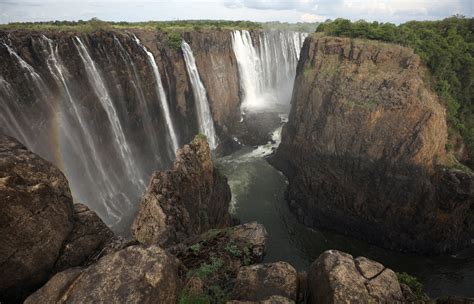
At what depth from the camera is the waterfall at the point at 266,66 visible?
45.5 metres

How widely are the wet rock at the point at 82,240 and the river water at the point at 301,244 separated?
1532cm

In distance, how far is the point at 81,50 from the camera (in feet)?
76.1

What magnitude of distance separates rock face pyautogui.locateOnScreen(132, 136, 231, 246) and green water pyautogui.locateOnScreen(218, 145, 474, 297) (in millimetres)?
4904

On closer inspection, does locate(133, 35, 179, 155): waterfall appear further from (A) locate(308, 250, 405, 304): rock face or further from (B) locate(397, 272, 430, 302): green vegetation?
(B) locate(397, 272, 430, 302): green vegetation

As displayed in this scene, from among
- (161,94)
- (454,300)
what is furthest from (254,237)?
(161,94)

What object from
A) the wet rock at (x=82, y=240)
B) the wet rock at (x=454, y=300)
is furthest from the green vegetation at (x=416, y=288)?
the wet rock at (x=82, y=240)

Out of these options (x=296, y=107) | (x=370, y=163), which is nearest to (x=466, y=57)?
(x=370, y=163)

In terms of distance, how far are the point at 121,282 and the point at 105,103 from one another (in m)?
21.5

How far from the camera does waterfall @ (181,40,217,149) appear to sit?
34.2m

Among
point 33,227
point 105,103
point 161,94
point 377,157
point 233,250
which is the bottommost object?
point 377,157

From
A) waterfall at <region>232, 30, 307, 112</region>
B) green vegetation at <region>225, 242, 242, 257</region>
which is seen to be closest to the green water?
green vegetation at <region>225, 242, 242, 257</region>

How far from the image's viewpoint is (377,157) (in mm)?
24531

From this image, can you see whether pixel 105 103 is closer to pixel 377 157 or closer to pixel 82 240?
pixel 82 240

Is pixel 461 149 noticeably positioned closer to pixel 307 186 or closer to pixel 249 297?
pixel 307 186
